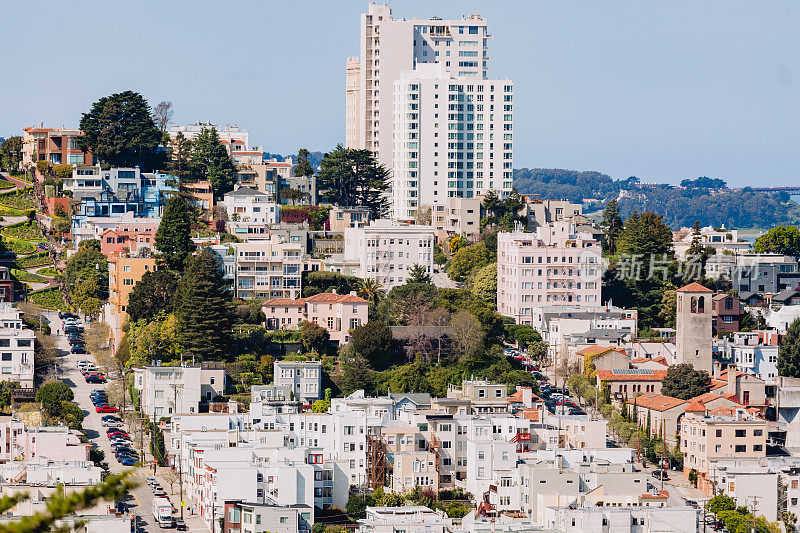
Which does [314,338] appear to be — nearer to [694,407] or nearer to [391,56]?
[694,407]

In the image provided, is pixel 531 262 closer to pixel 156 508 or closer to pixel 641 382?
pixel 641 382

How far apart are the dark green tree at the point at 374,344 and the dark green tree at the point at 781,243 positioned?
1212 inches

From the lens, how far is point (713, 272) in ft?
247

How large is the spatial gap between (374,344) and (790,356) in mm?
16972

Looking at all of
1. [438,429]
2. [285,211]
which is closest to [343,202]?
[285,211]

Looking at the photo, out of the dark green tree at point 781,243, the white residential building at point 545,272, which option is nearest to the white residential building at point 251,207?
the white residential building at point 545,272

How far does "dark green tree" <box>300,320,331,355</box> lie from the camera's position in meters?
60.3

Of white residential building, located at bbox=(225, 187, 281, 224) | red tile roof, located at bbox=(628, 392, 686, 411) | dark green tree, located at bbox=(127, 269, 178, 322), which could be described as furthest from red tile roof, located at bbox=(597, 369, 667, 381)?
white residential building, located at bbox=(225, 187, 281, 224)

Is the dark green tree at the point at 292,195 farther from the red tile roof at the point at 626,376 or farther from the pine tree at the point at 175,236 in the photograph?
the red tile roof at the point at 626,376

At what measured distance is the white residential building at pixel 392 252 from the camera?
71062 millimetres

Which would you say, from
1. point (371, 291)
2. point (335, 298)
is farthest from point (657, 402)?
point (371, 291)

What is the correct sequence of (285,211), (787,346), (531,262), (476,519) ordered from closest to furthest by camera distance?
(476,519) < (787,346) < (531,262) < (285,211)

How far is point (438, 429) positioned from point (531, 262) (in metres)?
21.8

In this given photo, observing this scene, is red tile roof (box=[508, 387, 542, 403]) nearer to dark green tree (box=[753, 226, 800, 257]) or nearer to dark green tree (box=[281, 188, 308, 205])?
dark green tree (box=[753, 226, 800, 257])
